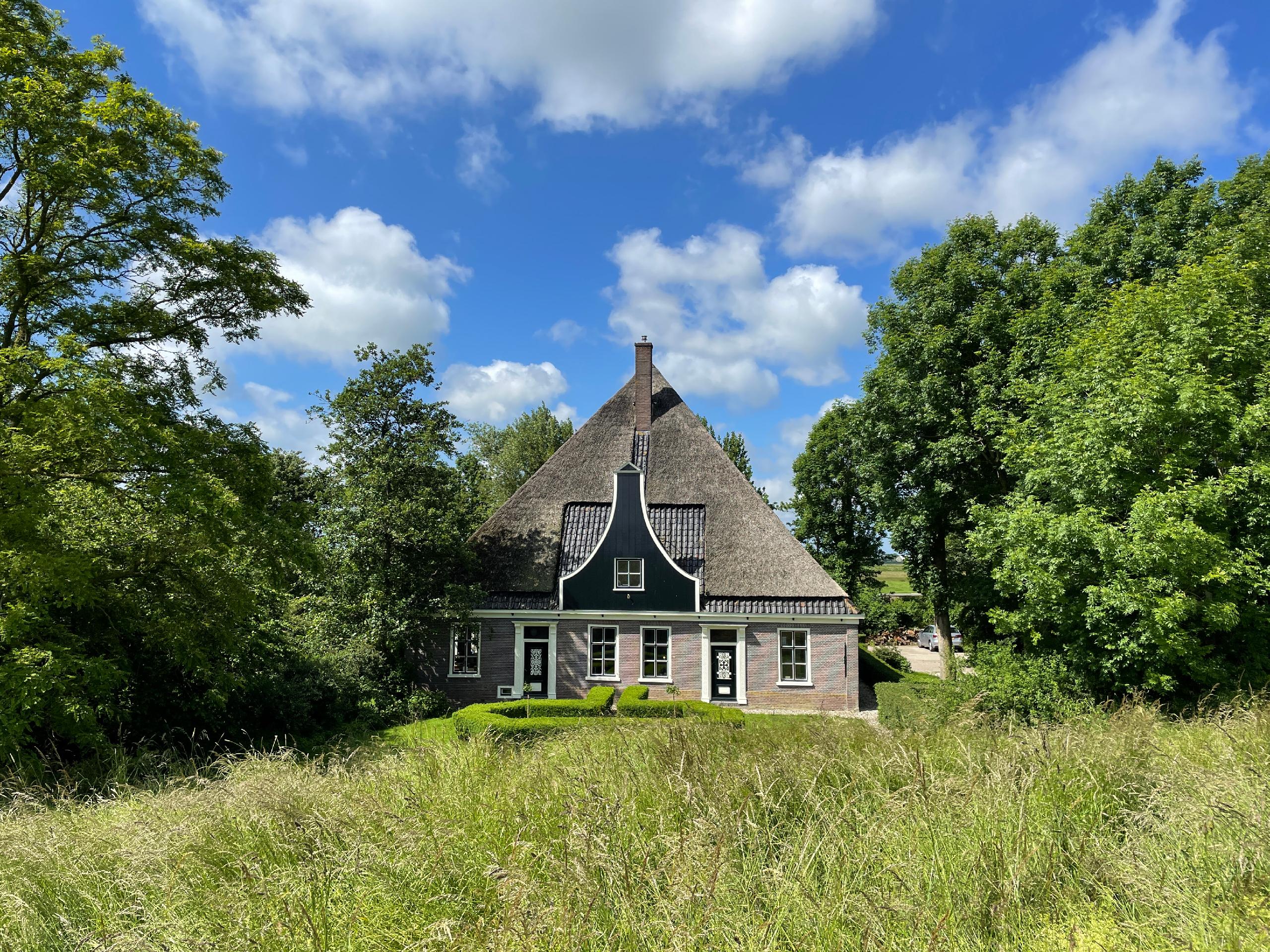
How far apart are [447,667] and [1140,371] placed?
19.1 m

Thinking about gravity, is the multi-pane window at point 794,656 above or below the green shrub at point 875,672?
above

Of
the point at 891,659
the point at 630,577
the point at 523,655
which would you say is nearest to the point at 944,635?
the point at 891,659

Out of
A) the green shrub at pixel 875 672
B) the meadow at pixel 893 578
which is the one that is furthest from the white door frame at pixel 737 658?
the green shrub at pixel 875 672

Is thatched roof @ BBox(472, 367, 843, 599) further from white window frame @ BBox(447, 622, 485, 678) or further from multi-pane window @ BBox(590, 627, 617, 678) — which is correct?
multi-pane window @ BBox(590, 627, 617, 678)

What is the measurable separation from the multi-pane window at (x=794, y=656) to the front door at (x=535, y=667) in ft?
23.8

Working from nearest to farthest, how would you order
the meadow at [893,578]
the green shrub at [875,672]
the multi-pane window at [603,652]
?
the multi-pane window at [603,652]
the green shrub at [875,672]
the meadow at [893,578]

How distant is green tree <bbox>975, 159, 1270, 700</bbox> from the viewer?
40.4 feet

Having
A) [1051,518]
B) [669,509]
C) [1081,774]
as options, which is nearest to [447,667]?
[669,509]

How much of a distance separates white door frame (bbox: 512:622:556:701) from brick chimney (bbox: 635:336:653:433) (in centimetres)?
776

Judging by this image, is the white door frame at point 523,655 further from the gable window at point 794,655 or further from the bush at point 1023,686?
the bush at point 1023,686

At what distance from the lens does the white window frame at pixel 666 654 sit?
2031 cm

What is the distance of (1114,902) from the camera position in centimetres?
338

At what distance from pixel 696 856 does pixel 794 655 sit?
17.6 meters

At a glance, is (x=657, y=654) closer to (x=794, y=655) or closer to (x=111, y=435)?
(x=794, y=655)
